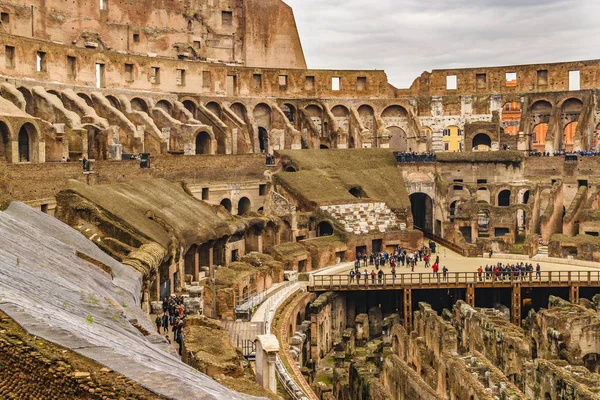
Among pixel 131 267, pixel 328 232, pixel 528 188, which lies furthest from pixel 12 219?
pixel 528 188

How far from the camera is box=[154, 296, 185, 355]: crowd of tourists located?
23.7m

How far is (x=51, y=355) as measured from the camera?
9.77 meters

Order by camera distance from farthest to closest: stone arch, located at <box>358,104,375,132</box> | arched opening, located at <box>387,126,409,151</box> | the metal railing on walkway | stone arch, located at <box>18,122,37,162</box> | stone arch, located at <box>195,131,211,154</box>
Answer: arched opening, located at <box>387,126,409,151</box>, stone arch, located at <box>358,104,375,132</box>, stone arch, located at <box>195,131,211,154</box>, stone arch, located at <box>18,122,37,162</box>, the metal railing on walkway

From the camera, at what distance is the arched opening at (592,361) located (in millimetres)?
32000

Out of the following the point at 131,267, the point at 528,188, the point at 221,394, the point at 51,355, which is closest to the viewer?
the point at 51,355

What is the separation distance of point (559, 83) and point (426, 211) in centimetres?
1565

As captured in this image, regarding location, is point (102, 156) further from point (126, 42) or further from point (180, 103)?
point (126, 42)

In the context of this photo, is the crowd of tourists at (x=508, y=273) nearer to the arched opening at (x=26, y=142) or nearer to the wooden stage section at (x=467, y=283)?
the wooden stage section at (x=467, y=283)

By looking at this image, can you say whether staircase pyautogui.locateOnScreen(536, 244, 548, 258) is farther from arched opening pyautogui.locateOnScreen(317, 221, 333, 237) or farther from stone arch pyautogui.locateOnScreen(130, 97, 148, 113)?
stone arch pyautogui.locateOnScreen(130, 97, 148, 113)

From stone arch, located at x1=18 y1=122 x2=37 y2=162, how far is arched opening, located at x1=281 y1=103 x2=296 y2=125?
86.6ft

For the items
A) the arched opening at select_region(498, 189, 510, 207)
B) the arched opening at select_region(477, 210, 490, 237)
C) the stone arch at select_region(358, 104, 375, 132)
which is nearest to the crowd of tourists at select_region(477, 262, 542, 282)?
the arched opening at select_region(477, 210, 490, 237)

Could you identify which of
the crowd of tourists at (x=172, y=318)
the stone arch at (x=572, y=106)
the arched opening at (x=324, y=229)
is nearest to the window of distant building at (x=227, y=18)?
the arched opening at (x=324, y=229)

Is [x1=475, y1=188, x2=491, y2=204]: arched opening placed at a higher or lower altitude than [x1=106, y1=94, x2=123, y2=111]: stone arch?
lower

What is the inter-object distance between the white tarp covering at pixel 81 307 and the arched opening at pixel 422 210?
3742 centimetres
